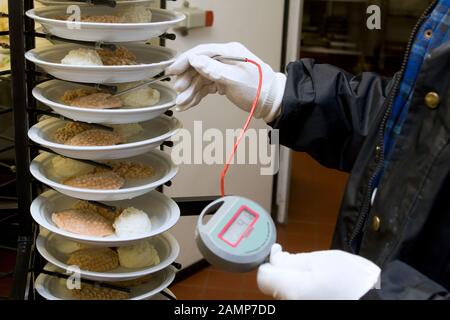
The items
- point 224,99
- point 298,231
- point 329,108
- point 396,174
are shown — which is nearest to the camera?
point 396,174

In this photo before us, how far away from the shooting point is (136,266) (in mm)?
1008

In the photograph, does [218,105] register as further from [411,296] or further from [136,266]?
[411,296]

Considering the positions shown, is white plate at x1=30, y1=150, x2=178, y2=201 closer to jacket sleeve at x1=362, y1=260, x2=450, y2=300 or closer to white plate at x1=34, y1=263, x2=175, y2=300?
white plate at x1=34, y1=263, x2=175, y2=300

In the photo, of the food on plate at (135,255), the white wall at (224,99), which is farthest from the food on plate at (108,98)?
the white wall at (224,99)

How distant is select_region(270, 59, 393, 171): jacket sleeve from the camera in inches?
43.9

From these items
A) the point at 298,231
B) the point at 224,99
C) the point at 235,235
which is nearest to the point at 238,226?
the point at 235,235

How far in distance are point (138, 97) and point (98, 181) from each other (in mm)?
167

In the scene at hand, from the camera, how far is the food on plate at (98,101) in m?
0.95

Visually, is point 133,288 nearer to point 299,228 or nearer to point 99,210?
point 99,210

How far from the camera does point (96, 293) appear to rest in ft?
3.29

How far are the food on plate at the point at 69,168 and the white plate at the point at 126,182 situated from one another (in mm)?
12

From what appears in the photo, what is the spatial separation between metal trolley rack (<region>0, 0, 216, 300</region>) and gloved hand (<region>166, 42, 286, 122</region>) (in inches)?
2.6

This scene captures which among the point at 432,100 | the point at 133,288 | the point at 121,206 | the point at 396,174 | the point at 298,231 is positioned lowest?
the point at 298,231
